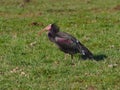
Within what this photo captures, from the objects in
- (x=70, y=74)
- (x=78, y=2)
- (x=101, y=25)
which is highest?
(x=70, y=74)

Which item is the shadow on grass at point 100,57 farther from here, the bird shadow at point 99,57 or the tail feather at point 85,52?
the tail feather at point 85,52

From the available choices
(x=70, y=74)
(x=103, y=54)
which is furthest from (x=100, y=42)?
(x=70, y=74)

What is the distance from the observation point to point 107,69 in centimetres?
1086

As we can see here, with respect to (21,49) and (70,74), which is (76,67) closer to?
(70,74)

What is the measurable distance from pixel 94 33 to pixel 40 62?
15.4 ft

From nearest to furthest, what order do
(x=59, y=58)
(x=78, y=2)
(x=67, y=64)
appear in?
(x=67, y=64), (x=59, y=58), (x=78, y=2)

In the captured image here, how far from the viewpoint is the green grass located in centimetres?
994

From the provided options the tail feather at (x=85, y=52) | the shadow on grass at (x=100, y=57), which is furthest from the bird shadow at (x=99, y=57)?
the tail feather at (x=85, y=52)

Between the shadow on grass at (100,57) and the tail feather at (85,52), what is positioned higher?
the tail feather at (85,52)

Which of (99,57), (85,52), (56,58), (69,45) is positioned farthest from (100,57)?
(56,58)

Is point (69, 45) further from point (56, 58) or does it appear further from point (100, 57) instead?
point (100, 57)

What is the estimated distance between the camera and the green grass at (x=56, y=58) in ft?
32.6

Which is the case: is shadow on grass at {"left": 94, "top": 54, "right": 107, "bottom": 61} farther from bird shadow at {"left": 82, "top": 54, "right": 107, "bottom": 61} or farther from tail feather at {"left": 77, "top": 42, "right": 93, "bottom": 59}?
tail feather at {"left": 77, "top": 42, "right": 93, "bottom": 59}

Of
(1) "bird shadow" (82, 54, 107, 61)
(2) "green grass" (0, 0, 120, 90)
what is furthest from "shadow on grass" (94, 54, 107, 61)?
(2) "green grass" (0, 0, 120, 90)
